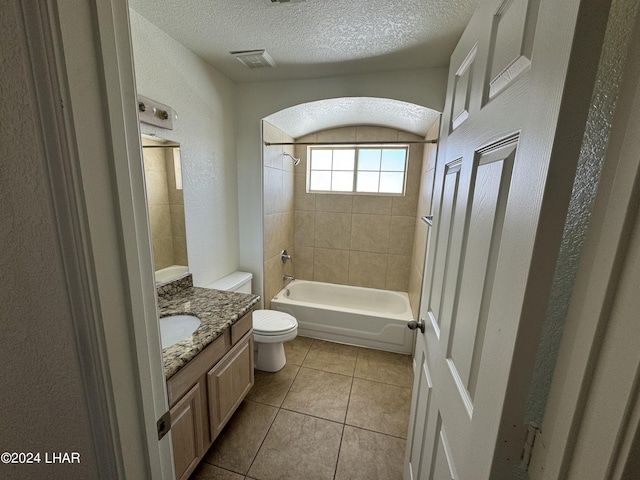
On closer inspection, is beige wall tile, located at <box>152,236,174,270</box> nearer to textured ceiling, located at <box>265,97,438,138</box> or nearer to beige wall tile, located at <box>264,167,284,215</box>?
beige wall tile, located at <box>264,167,284,215</box>

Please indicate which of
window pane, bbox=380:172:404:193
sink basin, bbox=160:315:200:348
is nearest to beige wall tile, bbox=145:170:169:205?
sink basin, bbox=160:315:200:348

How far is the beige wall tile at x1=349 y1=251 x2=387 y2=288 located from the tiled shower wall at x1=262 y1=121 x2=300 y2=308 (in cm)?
83

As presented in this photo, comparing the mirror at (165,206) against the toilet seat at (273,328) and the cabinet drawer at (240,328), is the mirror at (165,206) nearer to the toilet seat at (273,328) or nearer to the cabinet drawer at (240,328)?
the cabinet drawer at (240,328)

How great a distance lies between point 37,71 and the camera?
0.38m

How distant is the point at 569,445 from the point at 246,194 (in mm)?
2459

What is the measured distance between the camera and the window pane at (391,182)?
3100 millimetres

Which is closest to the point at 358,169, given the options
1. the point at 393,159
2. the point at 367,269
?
the point at 393,159

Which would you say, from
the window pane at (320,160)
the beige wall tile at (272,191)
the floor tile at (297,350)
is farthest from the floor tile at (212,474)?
the window pane at (320,160)

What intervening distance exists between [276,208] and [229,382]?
1.74 metres

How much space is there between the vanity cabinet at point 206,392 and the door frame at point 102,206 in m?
0.63

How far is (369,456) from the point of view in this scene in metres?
1.55

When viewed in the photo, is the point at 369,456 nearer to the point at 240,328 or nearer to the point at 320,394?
the point at 320,394

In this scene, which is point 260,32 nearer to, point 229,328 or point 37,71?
point 37,71

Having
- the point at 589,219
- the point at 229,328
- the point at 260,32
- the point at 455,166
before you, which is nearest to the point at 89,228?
the point at 589,219
